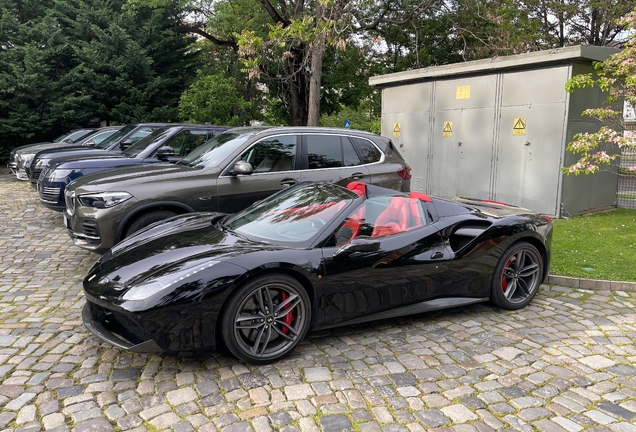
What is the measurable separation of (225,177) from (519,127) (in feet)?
21.7

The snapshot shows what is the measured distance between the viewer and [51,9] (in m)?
A: 22.7

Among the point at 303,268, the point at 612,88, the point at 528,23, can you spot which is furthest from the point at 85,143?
the point at 528,23

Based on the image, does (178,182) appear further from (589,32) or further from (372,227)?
(589,32)

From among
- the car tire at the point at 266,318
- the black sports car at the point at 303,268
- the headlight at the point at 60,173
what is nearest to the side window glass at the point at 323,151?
the black sports car at the point at 303,268

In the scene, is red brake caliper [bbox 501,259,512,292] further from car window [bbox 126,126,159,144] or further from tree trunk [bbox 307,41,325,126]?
tree trunk [bbox 307,41,325,126]

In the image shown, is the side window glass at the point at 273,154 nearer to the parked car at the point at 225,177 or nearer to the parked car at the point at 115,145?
the parked car at the point at 225,177

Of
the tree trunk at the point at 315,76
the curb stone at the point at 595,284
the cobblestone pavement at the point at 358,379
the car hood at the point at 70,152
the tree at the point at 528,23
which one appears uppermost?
the tree at the point at 528,23

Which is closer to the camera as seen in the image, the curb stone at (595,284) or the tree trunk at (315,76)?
the curb stone at (595,284)

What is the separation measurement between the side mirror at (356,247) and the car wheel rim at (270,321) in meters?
0.51

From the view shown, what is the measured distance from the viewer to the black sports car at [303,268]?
3.45 meters

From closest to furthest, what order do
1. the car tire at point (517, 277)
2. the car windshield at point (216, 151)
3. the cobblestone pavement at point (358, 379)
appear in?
the cobblestone pavement at point (358, 379) → the car tire at point (517, 277) → the car windshield at point (216, 151)

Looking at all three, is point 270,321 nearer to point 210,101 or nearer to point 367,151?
point 367,151

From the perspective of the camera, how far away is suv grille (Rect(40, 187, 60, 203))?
26.7 ft

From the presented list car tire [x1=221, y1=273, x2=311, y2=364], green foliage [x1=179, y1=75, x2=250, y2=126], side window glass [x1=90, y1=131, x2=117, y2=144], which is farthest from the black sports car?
green foliage [x1=179, y1=75, x2=250, y2=126]
